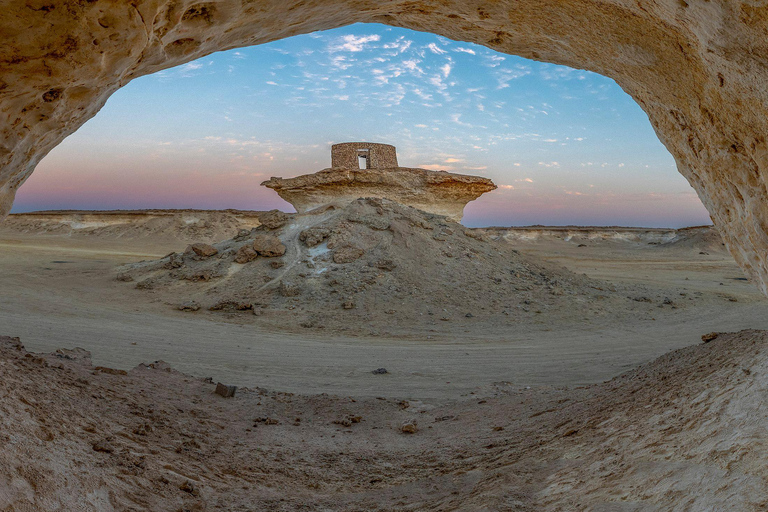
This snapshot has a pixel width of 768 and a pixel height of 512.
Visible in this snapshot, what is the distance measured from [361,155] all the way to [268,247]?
5.43 meters

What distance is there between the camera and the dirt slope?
222cm

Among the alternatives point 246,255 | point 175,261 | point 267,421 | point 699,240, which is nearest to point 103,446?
point 267,421

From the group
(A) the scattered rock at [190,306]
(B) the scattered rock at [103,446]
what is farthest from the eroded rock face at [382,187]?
(B) the scattered rock at [103,446]

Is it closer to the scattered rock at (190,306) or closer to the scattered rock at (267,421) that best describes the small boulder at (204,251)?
the scattered rock at (190,306)

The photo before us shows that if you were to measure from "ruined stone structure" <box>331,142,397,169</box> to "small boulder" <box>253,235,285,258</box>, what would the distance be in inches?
171

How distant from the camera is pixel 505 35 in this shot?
12.9 ft

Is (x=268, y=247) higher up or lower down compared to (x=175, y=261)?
higher up

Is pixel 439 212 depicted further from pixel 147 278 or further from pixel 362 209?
pixel 147 278

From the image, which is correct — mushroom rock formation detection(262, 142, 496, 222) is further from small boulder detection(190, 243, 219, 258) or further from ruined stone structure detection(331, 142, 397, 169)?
small boulder detection(190, 243, 219, 258)

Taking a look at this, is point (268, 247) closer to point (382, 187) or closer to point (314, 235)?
point (314, 235)

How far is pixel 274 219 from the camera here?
13.9 metres

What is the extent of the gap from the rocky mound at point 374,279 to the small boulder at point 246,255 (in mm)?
26

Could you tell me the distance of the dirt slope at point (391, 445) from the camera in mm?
2223

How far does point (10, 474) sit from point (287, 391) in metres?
3.55
